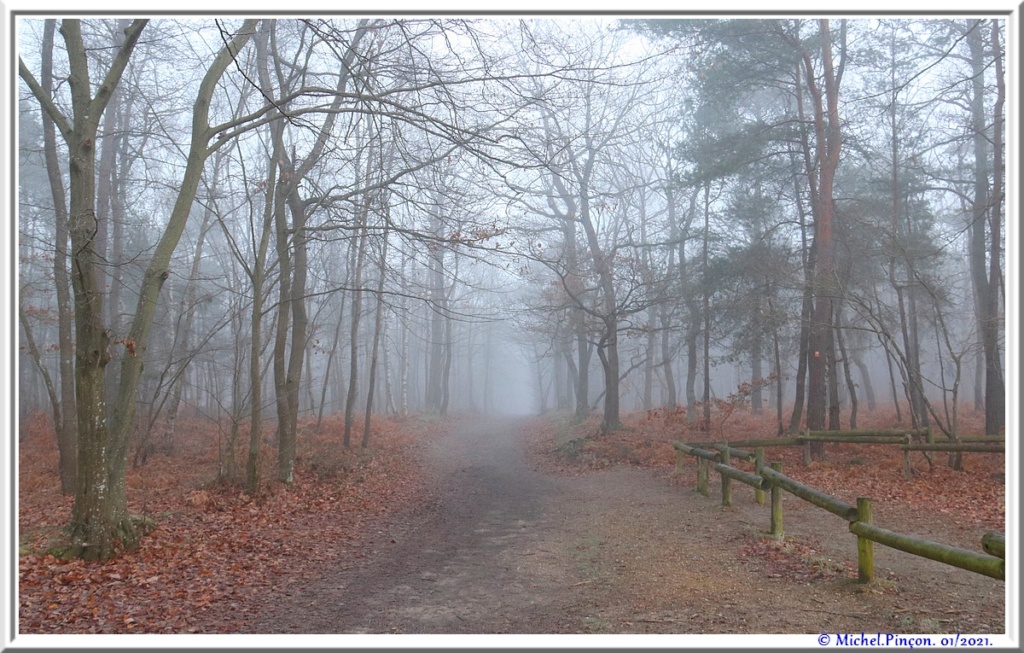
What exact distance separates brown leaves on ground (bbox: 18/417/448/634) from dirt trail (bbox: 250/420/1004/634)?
48 centimetres

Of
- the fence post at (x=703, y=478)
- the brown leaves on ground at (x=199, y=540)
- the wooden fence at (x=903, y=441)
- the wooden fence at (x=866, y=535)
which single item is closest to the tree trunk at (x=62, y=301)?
the brown leaves on ground at (x=199, y=540)

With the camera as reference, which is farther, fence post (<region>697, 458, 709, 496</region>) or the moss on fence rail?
fence post (<region>697, 458, 709, 496</region>)

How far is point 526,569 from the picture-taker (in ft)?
21.7

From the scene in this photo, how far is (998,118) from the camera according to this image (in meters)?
12.7

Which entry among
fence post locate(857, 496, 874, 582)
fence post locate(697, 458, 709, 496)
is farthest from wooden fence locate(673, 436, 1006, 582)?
fence post locate(697, 458, 709, 496)

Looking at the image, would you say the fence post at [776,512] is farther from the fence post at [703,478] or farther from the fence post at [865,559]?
the fence post at [703,478]

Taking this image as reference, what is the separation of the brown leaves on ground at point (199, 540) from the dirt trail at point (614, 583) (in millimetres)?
484

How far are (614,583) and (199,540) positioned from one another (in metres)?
4.96

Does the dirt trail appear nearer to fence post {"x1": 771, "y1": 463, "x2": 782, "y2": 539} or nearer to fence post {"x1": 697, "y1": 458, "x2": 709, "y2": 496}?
fence post {"x1": 771, "y1": 463, "x2": 782, "y2": 539}

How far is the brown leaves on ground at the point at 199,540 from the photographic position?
5.27 m

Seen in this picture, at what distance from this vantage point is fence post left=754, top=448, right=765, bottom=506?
903 centimetres

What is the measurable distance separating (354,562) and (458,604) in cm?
211

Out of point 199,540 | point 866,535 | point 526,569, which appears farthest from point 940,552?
point 199,540

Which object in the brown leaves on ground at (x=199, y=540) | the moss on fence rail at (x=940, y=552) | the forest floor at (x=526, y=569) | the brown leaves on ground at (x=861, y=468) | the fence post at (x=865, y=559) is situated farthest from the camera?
the brown leaves on ground at (x=861, y=468)
